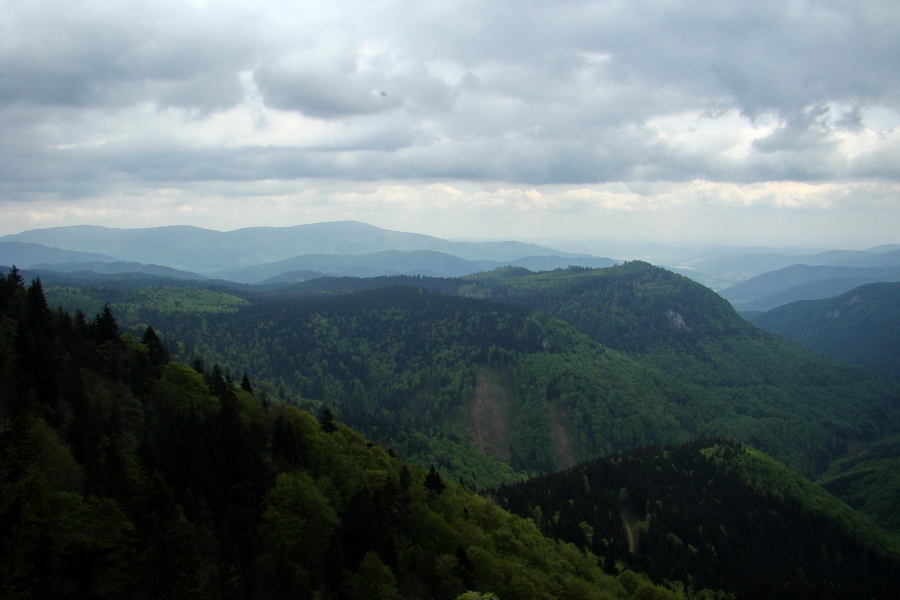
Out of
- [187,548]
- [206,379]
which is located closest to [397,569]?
[187,548]

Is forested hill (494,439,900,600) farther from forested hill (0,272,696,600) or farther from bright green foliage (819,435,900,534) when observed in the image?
forested hill (0,272,696,600)

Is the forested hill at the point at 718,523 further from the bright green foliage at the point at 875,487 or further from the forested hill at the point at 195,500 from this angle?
the forested hill at the point at 195,500

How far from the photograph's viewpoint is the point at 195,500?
140 ft

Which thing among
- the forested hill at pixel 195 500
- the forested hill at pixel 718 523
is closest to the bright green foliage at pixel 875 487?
the forested hill at pixel 718 523

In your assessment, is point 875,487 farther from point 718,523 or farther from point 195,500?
point 195,500

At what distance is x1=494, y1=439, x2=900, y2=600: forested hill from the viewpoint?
325 ft

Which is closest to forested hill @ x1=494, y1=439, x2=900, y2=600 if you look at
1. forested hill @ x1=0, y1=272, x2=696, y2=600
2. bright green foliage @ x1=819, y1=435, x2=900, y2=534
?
bright green foliage @ x1=819, y1=435, x2=900, y2=534

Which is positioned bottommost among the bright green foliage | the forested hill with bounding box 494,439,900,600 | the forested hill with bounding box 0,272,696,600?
the bright green foliage

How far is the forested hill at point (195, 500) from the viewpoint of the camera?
31.7 meters

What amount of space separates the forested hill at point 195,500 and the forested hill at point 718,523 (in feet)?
104

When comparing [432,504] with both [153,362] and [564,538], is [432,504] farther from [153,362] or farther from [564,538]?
[564,538]

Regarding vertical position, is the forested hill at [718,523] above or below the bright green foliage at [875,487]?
above

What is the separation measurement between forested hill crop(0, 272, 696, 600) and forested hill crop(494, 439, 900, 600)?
3172 centimetres

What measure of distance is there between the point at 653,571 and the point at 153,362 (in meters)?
84.6
